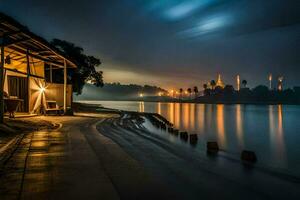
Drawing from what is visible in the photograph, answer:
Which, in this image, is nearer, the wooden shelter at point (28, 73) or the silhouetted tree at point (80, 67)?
the wooden shelter at point (28, 73)

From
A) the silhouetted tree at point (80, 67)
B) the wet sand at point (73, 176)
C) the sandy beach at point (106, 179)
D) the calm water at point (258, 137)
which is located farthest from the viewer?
the silhouetted tree at point (80, 67)

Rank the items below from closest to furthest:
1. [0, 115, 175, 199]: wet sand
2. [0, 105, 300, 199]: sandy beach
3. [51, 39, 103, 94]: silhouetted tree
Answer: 1. [0, 115, 175, 199]: wet sand
2. [0, 105, 300, 199]: sandy beach
3. [51, 39, 103, 94]: silhouetted tree

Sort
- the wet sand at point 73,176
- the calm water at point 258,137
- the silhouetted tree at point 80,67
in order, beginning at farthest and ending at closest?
the silhouetted tree at point 80,67, the calm water at point 258,137, the wet sand at point 73,176

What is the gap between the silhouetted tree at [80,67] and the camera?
4284 cm

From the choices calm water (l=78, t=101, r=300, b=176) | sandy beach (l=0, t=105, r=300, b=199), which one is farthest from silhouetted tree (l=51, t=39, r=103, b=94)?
sandy beach (l=0, t=105, r=300, b=199)

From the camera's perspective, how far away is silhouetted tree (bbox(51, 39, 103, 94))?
42844mm

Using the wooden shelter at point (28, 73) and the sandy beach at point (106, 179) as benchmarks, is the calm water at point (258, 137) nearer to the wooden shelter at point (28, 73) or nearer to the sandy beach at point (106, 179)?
the sandy beach at point (106, 179)

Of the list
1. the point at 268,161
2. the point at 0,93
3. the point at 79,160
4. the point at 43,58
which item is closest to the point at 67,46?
the point at 43,58

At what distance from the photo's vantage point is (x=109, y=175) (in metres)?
5.55

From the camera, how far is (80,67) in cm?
4378

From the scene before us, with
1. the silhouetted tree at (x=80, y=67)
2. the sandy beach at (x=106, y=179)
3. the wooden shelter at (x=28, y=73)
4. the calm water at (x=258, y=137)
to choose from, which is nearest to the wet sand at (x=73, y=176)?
the sandy beach at (x=106, y=179)

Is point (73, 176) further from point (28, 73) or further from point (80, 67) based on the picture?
point (80, 67)

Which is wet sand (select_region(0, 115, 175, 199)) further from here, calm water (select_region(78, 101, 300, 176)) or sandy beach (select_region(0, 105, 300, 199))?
calm water (select_region(78, 101, 300, 176))

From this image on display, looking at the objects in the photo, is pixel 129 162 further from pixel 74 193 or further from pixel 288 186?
pixel 288 186
